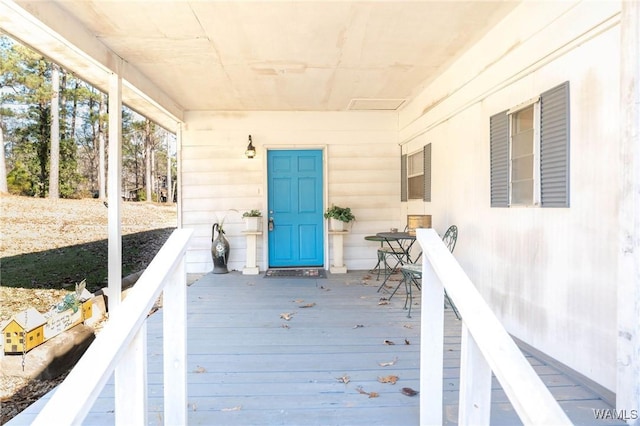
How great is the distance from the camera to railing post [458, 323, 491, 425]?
3.67ft

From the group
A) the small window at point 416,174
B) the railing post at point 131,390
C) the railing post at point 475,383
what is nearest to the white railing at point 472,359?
the railing post at point 475,383

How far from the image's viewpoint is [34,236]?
11.2 ft

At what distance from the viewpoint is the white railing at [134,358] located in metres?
0.83

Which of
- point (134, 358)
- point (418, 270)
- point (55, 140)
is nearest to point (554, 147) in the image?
point (418, 270)

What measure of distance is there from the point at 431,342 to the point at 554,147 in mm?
1723

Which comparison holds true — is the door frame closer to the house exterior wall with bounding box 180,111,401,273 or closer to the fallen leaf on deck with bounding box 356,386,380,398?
the house exterior wall with bounding box 180,111,401,273

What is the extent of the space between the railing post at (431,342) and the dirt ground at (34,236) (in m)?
2.72

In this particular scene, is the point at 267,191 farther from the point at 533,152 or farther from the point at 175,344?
the point at 175,344

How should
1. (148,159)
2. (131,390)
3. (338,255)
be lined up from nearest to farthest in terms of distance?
(131,390)
(338,255)
(148,159)

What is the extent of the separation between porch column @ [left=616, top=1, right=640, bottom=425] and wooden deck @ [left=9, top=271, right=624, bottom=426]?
242 millimetres

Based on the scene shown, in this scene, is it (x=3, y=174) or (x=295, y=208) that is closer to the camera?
(x=3, y=174)

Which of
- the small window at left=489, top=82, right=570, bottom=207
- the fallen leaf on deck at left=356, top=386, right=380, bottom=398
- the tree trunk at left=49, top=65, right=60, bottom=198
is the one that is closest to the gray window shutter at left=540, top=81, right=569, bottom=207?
the small window at left=489, top=82, right=570, bottom=207

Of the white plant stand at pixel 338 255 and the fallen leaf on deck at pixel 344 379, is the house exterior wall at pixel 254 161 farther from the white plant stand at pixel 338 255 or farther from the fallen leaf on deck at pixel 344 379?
the fallen leaf on deck at pixel 344 379

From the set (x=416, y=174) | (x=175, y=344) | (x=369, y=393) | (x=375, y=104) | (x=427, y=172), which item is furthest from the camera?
(x=375, y=104)
